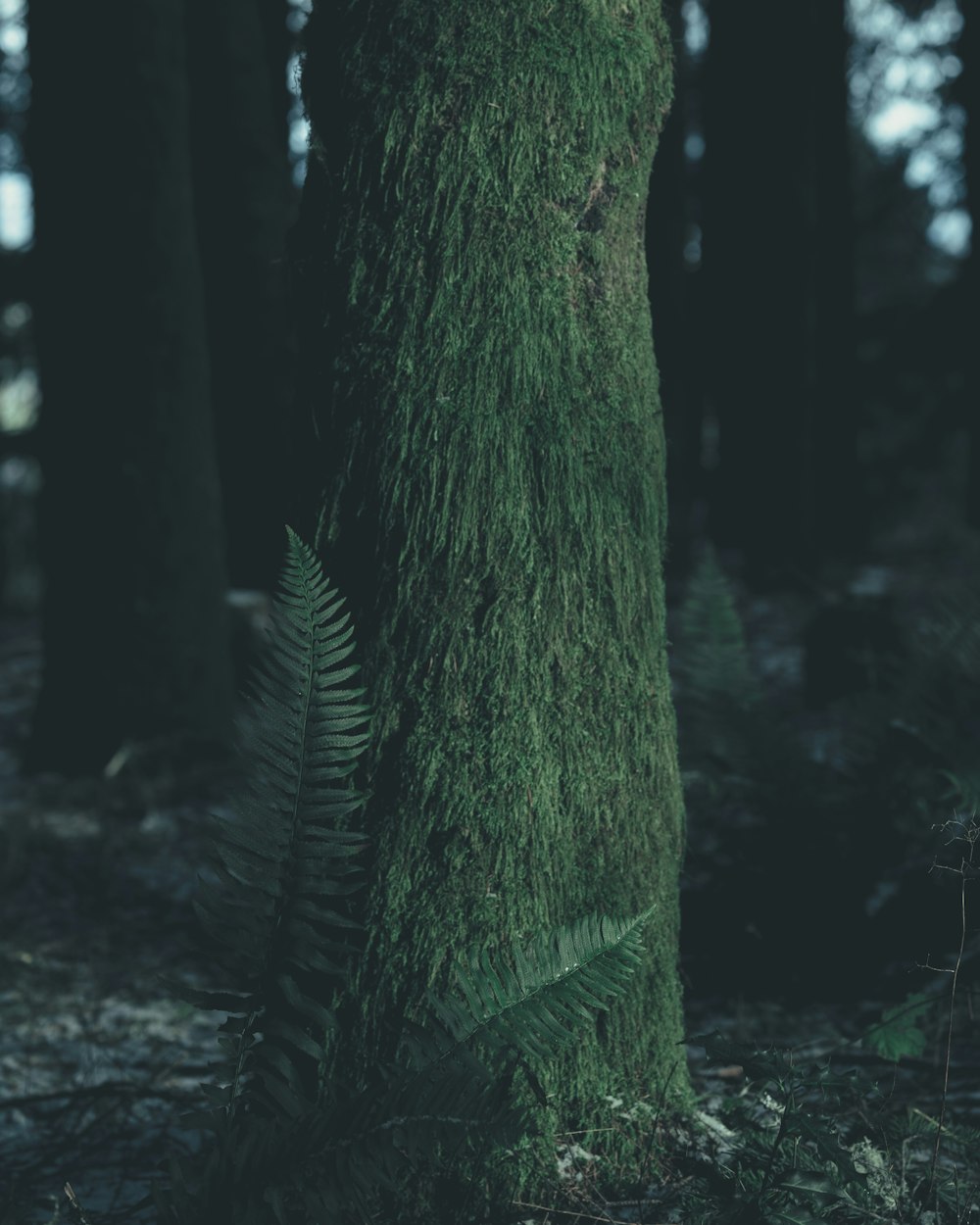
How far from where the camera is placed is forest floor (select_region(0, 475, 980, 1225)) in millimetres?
2049

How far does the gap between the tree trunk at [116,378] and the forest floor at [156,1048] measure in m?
0.44

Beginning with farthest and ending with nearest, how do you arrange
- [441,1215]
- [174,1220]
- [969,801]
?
[969,801], [441,1215], [174,1220]

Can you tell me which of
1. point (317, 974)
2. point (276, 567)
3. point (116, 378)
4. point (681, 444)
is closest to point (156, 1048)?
point (317, 974)

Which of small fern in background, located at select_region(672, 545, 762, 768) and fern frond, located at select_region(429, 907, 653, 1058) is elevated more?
small fern in background, located at select_region(672, 545, 762, 768)

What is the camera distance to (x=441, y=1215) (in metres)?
1.96

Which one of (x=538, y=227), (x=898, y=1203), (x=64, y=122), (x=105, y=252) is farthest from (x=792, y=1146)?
(x=64, y=122)

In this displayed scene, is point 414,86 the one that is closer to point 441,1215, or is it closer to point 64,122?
point 441,1215

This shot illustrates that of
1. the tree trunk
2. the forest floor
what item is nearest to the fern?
the forest floor

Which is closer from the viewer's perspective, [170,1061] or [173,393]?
[170,1061]

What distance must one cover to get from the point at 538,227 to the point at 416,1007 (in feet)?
4.58

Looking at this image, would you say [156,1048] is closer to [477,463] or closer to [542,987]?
[542,987]

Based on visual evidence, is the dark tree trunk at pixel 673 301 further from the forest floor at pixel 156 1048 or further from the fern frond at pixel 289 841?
the fern frond at pixel 289 841

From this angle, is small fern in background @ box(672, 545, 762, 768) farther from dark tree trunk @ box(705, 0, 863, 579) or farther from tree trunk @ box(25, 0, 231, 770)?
dark tree trunk @ box(705, 0, 863, 579)

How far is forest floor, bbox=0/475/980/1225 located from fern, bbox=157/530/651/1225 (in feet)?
0.65
